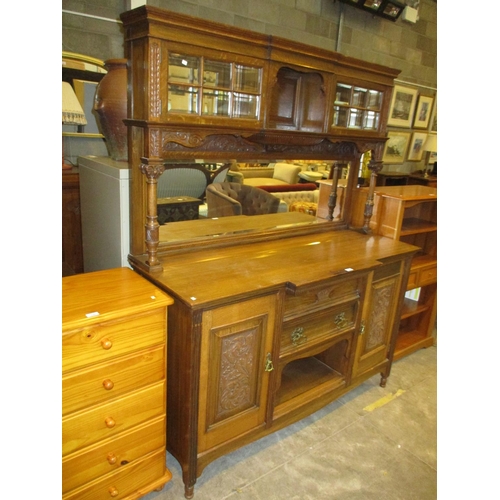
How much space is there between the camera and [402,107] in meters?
5.13

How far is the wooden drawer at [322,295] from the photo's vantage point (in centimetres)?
178

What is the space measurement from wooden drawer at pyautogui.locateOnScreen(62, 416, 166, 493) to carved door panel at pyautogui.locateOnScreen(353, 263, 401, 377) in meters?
1.17

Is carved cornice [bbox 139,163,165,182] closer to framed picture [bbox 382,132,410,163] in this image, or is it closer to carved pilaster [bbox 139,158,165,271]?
carved pilaster [bbox 139,158,165,271]

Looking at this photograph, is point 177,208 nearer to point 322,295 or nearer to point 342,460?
point 322,295

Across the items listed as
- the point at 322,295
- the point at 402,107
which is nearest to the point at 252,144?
the point at 322,295

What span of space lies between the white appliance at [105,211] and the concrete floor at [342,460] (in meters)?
1.03

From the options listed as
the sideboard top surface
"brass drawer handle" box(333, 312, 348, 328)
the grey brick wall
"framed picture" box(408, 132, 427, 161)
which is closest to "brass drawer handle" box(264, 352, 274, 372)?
the sideboard top surface

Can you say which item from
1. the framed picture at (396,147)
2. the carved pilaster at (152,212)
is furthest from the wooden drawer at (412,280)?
the framed picture at (396,147)

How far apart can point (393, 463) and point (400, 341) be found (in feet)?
3.57

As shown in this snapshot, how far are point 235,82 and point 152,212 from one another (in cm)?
65

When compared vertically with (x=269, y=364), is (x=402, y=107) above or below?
above

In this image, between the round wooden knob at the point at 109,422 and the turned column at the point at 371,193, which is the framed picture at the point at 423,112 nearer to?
the turned column at the point at 371,193

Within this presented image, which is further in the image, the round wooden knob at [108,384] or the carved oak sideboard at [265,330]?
the carved oak sideboard at [265,330]
